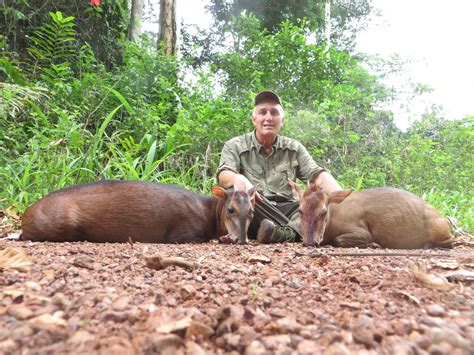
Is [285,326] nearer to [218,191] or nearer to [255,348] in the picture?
[255,348]

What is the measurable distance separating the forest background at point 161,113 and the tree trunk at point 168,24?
35 mm

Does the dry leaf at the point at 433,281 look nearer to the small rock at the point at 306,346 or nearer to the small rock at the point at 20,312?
the small rock at the point at 306,346

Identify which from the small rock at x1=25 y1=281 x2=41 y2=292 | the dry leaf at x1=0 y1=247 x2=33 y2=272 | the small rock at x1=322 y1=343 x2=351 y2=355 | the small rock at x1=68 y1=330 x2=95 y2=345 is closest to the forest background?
the dry leaf at x1=0 y1=247 x2=33 y2=272

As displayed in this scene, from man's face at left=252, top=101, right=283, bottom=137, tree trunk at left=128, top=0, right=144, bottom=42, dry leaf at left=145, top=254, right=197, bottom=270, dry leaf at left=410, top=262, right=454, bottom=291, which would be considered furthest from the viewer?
tree trunk at left=128, top=0, right=144, bottom=42

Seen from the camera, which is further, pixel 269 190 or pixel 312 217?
pixel 269 190

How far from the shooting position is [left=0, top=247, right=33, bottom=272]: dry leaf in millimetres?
2250

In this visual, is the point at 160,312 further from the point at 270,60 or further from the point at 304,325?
the point at 270,60

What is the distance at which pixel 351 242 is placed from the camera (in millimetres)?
5078

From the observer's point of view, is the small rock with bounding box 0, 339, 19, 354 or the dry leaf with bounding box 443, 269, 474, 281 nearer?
the small rock with bounding box 0, 339, 19, 354

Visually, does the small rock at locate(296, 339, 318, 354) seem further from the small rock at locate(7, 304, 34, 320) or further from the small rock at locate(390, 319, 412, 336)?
the small rock at locate(7, 304, 34, 320)

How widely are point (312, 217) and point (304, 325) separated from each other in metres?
3.46

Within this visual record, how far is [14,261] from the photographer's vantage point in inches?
93.3

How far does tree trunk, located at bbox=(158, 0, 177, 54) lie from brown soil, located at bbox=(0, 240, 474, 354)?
28.7 ft

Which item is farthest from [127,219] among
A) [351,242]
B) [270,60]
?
[270,60]
